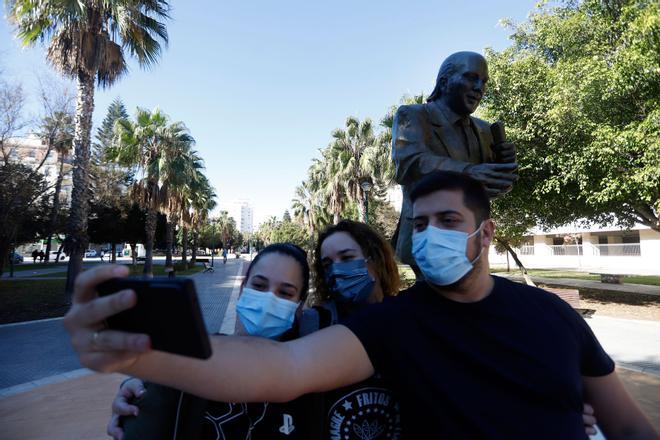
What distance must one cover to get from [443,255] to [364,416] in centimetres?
67

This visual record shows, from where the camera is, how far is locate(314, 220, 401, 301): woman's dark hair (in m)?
2.25

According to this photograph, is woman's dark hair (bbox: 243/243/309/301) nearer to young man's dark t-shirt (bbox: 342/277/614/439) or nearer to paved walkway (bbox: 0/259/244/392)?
young man's dark t-shirt (bbox: 342/277/614/439)

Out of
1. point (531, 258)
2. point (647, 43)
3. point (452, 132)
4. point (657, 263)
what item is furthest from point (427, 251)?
point (531, 258)

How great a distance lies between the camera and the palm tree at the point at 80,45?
37.9ft

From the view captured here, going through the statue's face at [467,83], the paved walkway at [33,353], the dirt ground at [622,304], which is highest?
the statue's face at [467,83]

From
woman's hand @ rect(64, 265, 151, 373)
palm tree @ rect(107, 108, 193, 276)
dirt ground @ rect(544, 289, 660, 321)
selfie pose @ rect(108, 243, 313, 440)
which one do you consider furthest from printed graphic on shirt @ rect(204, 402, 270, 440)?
palm tree @ rect(107, 108, 193, 276)

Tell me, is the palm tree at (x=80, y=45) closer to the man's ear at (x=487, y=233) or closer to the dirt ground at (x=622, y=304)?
the man's ear at (x=487, y=233)

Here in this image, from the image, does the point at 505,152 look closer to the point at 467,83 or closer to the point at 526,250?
the point at 467,83

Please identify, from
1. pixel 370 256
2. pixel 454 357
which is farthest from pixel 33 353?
pixel 454 357

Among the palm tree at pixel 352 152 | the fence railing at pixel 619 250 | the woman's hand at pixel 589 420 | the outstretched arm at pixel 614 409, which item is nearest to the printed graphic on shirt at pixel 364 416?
the woman's hand at pixel 589 420

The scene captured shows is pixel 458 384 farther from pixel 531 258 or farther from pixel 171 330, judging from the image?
pixel 531 258

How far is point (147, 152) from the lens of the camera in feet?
69.4

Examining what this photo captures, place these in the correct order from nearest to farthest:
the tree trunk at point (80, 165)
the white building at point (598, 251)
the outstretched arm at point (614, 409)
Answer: the outstretched arm at point (614, 409)
the tree trunk at point (80, 165)
the white building at point (598, 251)

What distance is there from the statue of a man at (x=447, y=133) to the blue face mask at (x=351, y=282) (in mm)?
522
